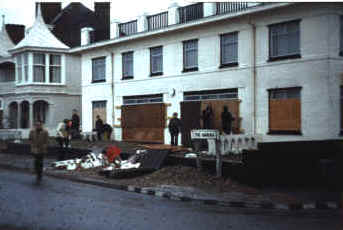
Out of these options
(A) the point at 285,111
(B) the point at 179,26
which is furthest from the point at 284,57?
(B) the point at 179,26

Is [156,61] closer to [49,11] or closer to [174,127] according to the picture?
[174,127]

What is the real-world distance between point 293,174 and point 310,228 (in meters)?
5.86

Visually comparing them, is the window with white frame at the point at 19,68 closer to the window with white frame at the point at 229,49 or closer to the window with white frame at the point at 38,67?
the window with white frame at the point at 38,67

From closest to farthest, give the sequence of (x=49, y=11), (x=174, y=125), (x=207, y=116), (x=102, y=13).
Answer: (x=207, y=116), (x=174, y=125), (x=49, y=11), (x=102, y=13)

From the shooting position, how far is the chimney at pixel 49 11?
40.2 meters

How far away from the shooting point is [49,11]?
40719 millimetres

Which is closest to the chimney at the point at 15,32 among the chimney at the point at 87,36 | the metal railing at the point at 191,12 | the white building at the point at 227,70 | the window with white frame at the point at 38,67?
the window with white frame at the point at 38,67

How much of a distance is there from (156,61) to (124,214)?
17.7 meters

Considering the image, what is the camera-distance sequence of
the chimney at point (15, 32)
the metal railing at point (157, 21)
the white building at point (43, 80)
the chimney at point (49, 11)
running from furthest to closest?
the chimney at point (15, 32) < the chimney at point (49, 11) < the white building at point (43, 80) < the metal railing at point (157, 21)

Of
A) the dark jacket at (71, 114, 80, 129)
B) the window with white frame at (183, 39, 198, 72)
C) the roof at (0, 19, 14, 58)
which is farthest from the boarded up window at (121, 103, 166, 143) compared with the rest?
the roof at (0, 19, 14, 58)

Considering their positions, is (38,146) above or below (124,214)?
above

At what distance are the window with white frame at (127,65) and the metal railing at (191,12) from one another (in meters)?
4.50

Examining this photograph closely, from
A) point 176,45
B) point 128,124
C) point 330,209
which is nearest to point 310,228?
point 330,209

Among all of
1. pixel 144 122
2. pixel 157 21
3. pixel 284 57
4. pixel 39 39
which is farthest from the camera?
pixel 39 39
